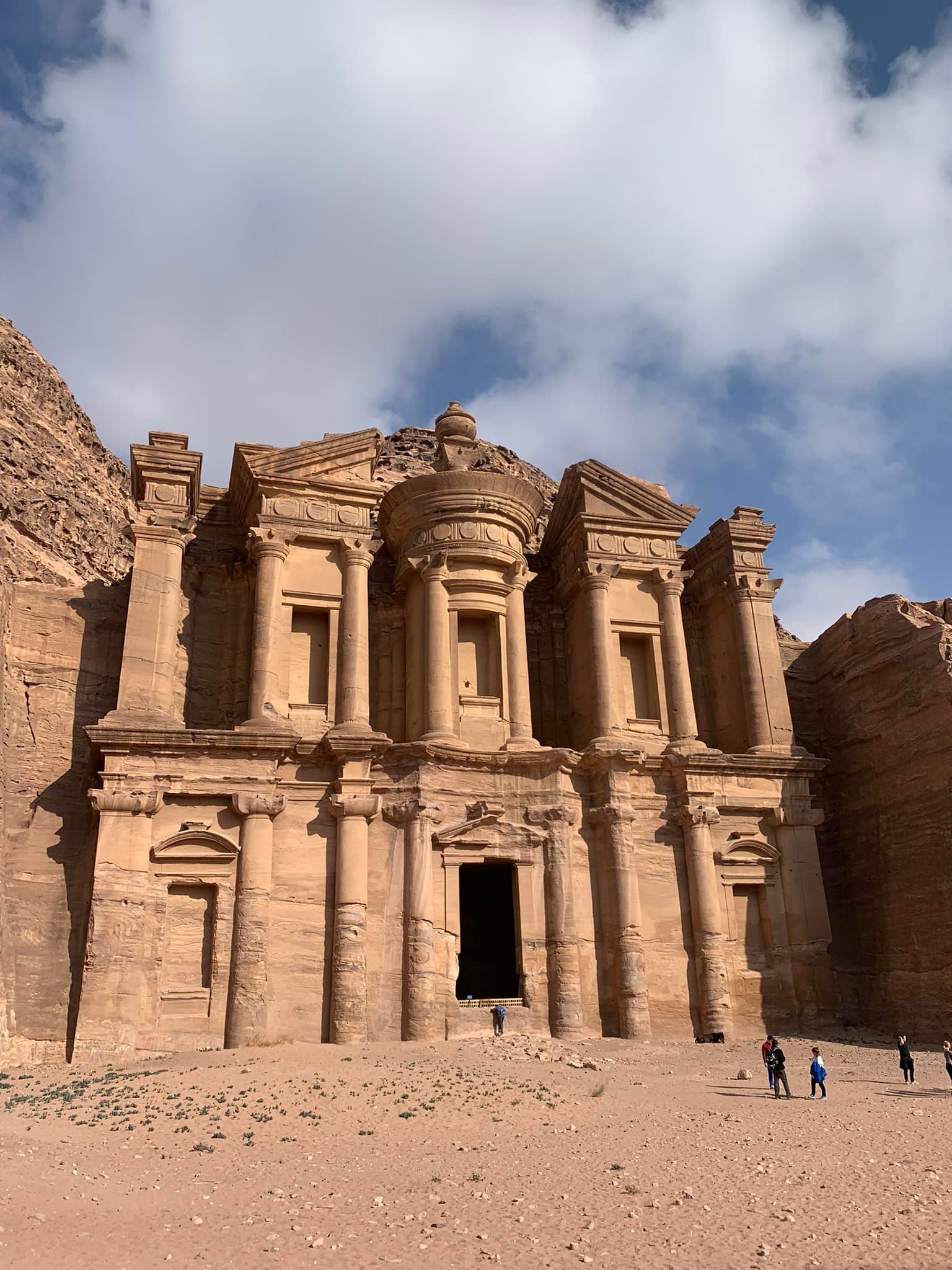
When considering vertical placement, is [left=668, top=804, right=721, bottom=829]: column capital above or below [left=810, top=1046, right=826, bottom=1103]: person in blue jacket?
above

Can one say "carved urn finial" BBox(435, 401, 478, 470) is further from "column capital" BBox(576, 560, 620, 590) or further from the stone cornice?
the stone cornice

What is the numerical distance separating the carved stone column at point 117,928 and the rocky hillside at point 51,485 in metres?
8.80

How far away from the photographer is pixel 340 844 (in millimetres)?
21344

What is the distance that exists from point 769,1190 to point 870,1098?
636 centimetres

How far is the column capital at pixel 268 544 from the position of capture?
23.9 metres

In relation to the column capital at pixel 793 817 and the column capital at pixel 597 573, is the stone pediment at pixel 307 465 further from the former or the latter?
the column capital at pixel 793 817

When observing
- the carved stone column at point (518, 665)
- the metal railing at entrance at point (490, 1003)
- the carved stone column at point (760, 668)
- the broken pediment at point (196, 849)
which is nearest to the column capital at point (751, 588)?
the carved stone column at point (760, 668)

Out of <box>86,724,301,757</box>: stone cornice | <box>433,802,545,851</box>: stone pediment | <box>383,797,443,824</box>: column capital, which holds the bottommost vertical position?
<box>433,802,545,851</box>: stone pediment

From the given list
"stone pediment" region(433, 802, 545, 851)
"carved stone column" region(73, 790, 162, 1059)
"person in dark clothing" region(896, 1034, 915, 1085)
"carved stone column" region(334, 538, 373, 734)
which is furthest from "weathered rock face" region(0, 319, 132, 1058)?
"person in dark clothing" region(896, 1034, 915, 1085)

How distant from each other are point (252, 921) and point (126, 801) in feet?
11.6

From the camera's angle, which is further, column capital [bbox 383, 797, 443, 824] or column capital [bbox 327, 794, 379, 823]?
column capital [bbox 383, 797, 443, 824]

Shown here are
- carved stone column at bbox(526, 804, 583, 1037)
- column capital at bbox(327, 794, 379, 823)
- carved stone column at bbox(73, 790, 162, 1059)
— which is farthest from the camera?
column capital at bbox(327, 794, 379, 823)

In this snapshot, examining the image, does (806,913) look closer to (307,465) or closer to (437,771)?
(437,771)

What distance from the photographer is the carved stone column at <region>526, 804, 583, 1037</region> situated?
69.8ft
